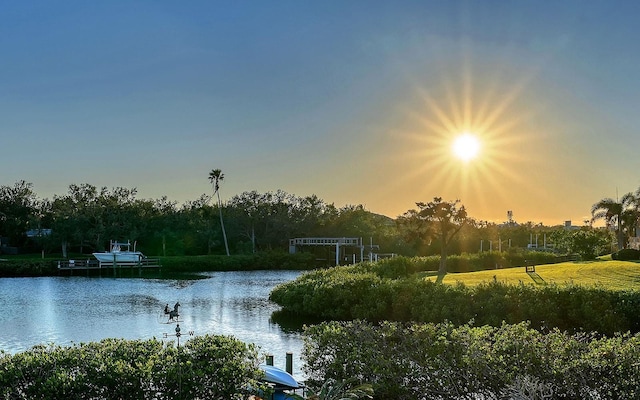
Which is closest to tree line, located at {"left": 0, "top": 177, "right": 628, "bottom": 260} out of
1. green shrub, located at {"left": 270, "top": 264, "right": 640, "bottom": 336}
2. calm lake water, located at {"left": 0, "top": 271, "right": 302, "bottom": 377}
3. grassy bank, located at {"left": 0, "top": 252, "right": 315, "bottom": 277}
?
grassy bank, located at {"left": 0, "top": 252, "right": 315, "bottom": 277}

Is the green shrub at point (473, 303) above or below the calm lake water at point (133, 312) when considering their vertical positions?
above

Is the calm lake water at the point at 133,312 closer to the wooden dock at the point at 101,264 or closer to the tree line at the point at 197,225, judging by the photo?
the wooden dock at the point at 101,264

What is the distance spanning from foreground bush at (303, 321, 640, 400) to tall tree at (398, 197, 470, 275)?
98.3 feet

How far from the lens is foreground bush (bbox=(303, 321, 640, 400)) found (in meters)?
9.11

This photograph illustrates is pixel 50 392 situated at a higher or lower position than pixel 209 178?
lower

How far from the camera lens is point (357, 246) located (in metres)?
75.7

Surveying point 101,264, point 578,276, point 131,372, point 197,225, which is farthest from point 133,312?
point 197,225

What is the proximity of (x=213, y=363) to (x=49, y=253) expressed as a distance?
72.2 metres

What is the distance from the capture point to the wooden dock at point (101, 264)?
59.5 m

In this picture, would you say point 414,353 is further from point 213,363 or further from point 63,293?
point 63,293

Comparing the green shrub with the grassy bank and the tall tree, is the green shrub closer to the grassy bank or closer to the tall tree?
the tall tree

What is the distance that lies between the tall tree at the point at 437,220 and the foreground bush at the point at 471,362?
98.3 feet

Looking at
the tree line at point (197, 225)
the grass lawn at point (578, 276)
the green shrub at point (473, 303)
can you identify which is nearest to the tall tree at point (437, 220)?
the grass lawn at point (578, 276)

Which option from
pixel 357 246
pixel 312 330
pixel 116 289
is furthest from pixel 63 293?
pixel 357 246
